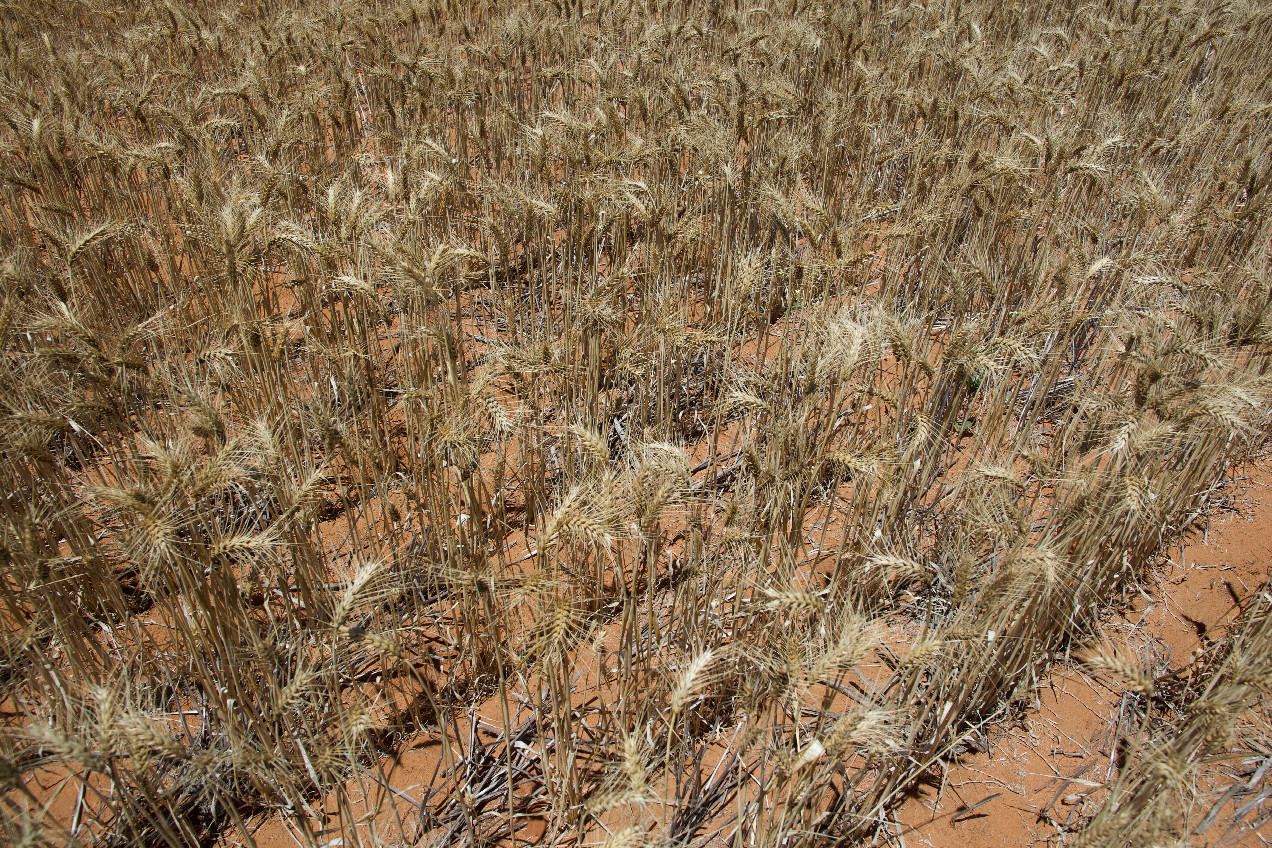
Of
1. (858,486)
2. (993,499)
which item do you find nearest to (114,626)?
(858,486)

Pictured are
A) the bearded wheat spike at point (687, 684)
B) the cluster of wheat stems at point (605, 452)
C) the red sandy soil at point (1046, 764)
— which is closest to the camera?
the bearded wheat spike at point (687, 684)

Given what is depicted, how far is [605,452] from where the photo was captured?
185cm

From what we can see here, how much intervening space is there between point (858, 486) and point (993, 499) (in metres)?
0.47

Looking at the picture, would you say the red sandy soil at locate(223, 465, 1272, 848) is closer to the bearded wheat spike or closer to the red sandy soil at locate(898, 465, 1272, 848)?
the red sandy soil at locate(898, 465, 1272, 848)

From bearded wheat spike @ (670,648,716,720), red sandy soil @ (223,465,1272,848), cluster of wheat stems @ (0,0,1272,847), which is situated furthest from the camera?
red sandy soil @ (223,465,1272,848)

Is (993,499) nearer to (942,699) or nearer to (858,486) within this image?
(858,486)

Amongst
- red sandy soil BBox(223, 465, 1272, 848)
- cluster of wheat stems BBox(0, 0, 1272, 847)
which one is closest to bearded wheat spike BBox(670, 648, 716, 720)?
cluster of wheat stems BBox(0, 0, 1272, 847)

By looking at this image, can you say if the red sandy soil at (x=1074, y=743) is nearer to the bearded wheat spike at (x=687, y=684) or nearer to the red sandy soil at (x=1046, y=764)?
the red sandy soil at (x=1046, y=764)

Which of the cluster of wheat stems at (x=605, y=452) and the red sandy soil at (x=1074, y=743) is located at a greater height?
the cluster of wheat stems at (x=605, y=452)

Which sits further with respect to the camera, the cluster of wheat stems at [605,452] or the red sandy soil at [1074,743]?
the red sandy soil at [1074,743]

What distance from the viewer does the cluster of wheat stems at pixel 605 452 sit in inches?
69.8

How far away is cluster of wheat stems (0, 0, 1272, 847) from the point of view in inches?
69.8

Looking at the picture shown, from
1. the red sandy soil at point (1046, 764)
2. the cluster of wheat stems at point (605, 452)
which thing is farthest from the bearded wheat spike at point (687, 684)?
the red sandy soil at point (1046, 764)

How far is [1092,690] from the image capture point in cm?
228
